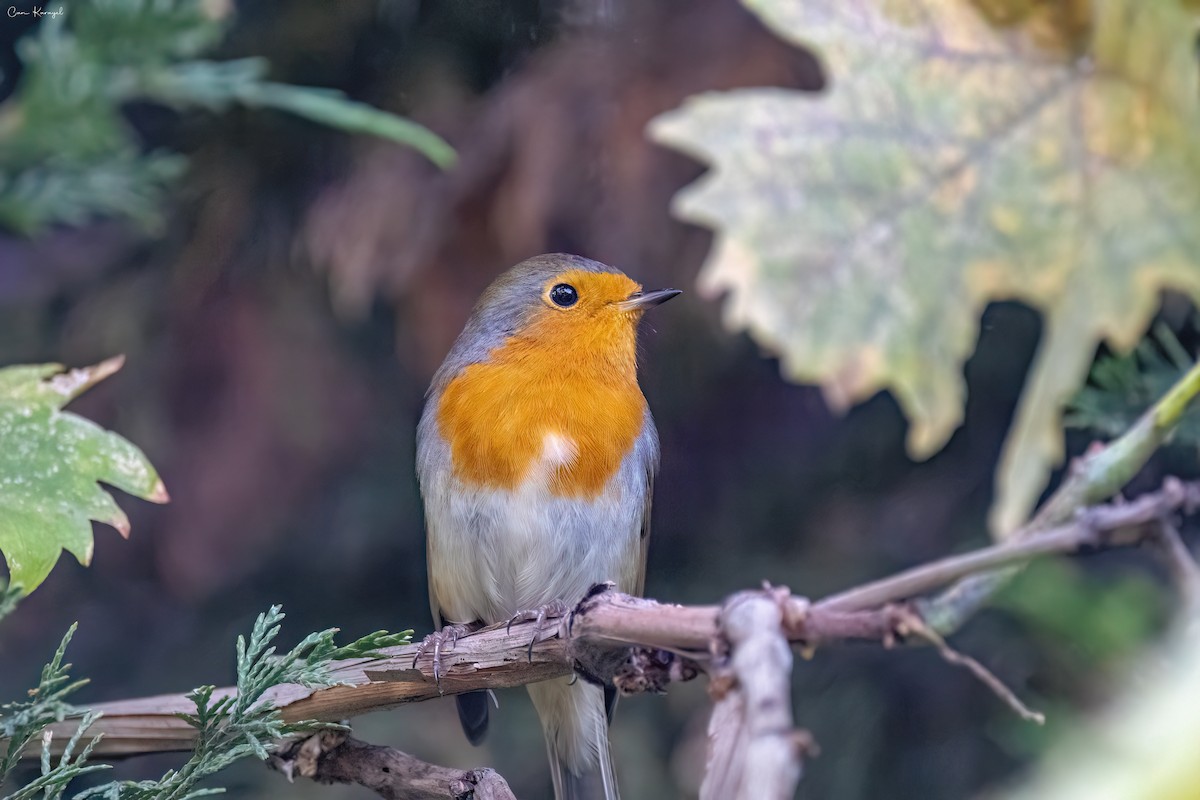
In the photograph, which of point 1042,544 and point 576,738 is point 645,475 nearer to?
point 576,738

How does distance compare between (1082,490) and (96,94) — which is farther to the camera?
(96,94)

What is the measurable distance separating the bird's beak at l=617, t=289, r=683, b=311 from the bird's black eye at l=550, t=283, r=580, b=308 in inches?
3.6

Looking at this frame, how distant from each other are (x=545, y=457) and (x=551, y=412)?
0.07 meters

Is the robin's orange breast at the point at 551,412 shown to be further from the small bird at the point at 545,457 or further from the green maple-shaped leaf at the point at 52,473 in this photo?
the green maple-shaped leaf at the point at 52,473

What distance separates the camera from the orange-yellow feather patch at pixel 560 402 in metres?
1.69

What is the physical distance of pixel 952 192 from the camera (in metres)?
0.72

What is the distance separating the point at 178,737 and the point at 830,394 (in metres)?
0.85

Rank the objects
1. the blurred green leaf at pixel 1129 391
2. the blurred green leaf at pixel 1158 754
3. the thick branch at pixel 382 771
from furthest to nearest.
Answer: the blurred green leaf at pixel 1129 391, the thick branch at pixel 382 771, the blurred green leaf at pixel 1158 754

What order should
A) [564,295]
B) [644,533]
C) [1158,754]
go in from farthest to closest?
[644,533]
[564,295]
[1158,754]

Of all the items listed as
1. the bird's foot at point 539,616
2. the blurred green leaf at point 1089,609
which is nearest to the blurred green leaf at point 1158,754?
the bird's foot at point 539,616

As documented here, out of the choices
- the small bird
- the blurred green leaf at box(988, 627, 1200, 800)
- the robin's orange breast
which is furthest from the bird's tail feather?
Result: the blurred green leaf at box(988, 627, 1200, 800)

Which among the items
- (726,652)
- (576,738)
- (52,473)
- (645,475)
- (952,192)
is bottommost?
(576,738)

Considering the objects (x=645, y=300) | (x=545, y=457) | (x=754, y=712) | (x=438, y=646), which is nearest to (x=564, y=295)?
Result: (x=645, y=300)

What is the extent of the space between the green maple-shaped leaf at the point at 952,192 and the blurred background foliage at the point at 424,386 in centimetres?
97
